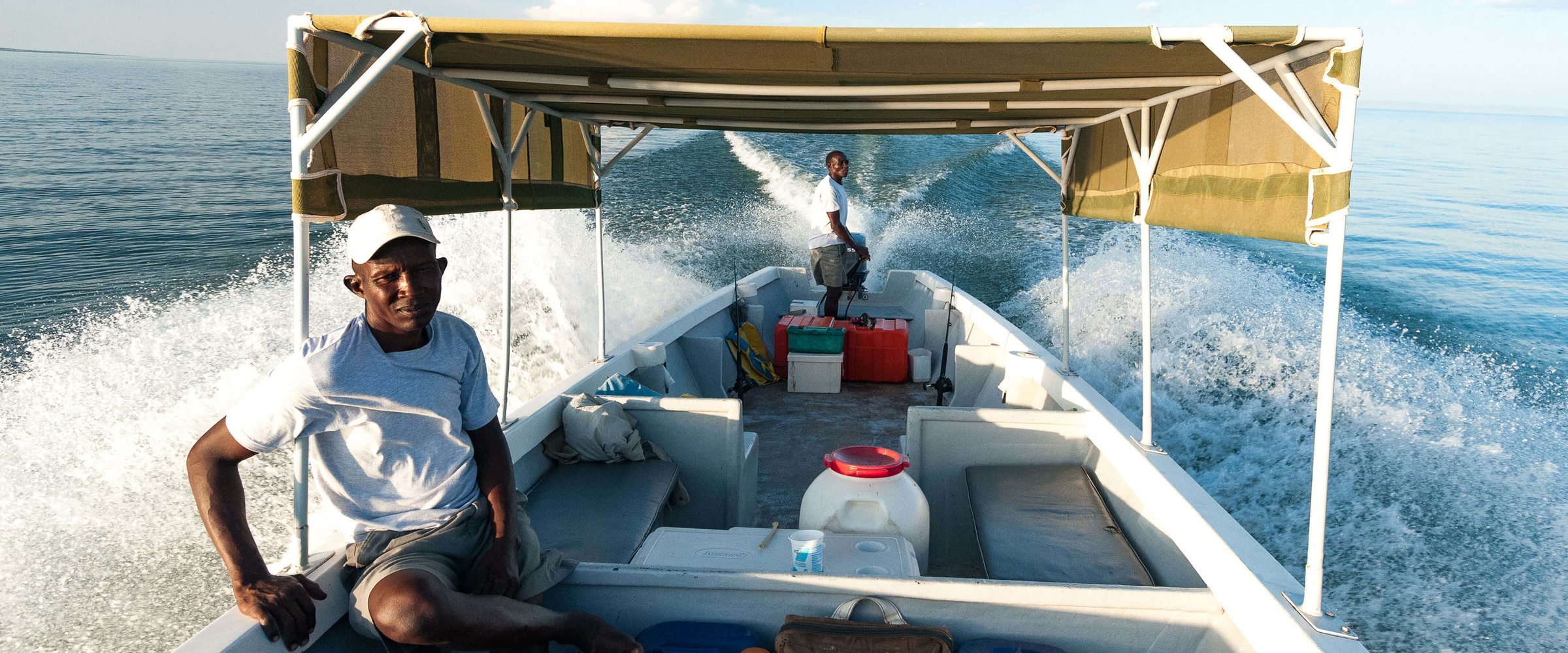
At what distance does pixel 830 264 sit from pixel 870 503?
3.73 meters

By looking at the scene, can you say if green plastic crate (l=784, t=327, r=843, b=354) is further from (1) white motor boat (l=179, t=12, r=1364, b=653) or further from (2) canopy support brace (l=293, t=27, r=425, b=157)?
(2) canopy support brace (l=293, t=27, r=425, b=157)

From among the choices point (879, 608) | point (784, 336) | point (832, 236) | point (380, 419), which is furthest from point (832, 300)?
point (380, 419)

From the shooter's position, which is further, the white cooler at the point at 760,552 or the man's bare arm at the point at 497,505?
the white cooler at the point at 760,552

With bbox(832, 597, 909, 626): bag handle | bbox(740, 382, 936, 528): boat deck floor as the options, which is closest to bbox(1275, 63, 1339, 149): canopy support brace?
bbox(832, 597, 909, 626): bag handle

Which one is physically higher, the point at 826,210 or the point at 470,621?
the point at 826,210

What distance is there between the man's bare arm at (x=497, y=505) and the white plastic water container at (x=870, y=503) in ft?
2.89

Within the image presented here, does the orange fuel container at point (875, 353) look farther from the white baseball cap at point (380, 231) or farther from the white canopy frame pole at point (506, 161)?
the white baseball cap at point (380, 231)

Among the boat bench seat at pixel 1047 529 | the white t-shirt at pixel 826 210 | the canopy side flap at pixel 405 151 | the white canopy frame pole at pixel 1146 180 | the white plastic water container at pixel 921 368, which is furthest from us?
the white t-shirt at pixel 826 210

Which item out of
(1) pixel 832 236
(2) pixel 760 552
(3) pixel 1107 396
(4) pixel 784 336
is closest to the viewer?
(2) pixel 760 552

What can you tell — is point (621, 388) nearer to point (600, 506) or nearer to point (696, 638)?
point (600, 506)

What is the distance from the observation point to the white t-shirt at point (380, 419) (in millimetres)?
1463

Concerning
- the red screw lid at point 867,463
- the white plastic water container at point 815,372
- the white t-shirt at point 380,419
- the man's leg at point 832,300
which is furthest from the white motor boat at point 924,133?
the man's leg at point 832,300

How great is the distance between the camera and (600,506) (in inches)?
100

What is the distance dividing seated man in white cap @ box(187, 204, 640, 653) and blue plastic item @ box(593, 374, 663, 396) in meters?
1.50
